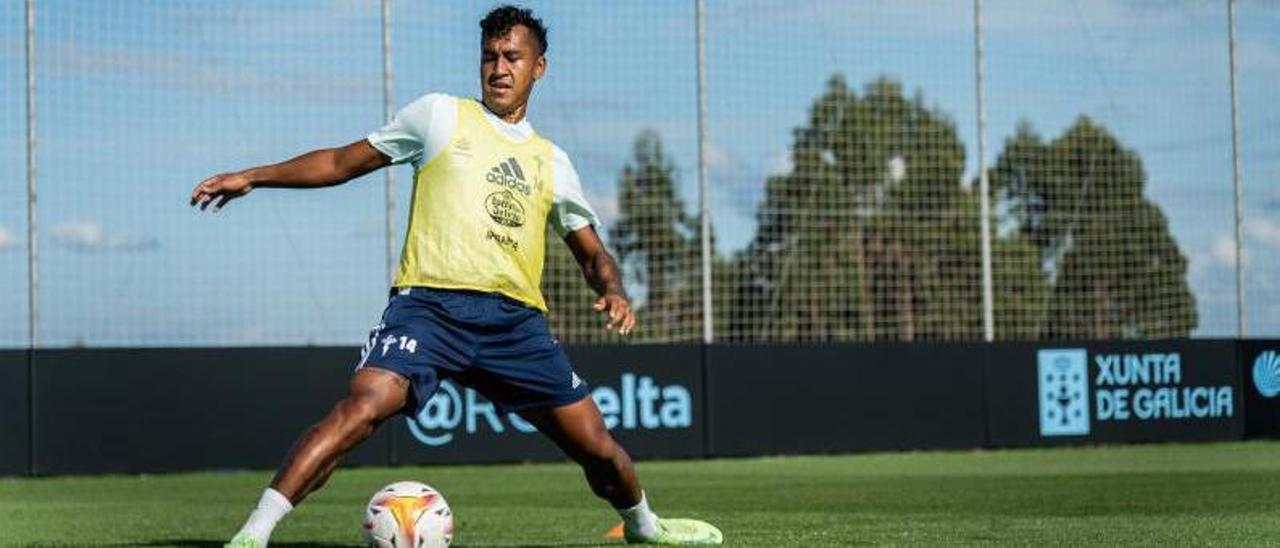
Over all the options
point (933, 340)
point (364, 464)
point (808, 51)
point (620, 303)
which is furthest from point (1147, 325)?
point (620, 303)

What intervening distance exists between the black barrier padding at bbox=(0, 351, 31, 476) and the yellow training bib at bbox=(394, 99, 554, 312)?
1232 centimetres

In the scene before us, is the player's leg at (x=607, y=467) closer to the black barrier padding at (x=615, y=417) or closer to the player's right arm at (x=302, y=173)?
the player's right arm at (x=302, y=173)

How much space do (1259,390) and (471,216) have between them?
63.3ft

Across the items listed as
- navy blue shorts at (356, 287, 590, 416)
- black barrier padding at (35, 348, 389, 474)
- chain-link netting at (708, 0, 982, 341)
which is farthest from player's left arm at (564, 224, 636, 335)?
chain-link netting at (708, 0, 982, 341)

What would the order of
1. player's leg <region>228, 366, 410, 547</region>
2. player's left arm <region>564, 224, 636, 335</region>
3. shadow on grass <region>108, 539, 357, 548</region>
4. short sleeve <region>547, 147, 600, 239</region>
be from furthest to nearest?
shadow on grass <region>108, 539, 357, 548</region> < player's left arm <region>564, 224, 636, 335</region> < short sleeve <region>547, 147, 600, 239</region> < player's leg <region>228, 366, 410, 547</region>

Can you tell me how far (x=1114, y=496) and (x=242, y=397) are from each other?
9761 millimetres

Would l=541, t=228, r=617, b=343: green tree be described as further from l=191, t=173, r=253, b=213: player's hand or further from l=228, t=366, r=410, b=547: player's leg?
l=191, t=173, r=253, b=213: player's hand

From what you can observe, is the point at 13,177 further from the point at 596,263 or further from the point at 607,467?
the point at 607,467

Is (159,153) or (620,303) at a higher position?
(159,153)

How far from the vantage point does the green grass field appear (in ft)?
32.2

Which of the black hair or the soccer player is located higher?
the black hair

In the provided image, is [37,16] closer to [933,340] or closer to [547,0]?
[547,0]

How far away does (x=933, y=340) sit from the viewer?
23547mm

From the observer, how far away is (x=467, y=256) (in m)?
7.73
